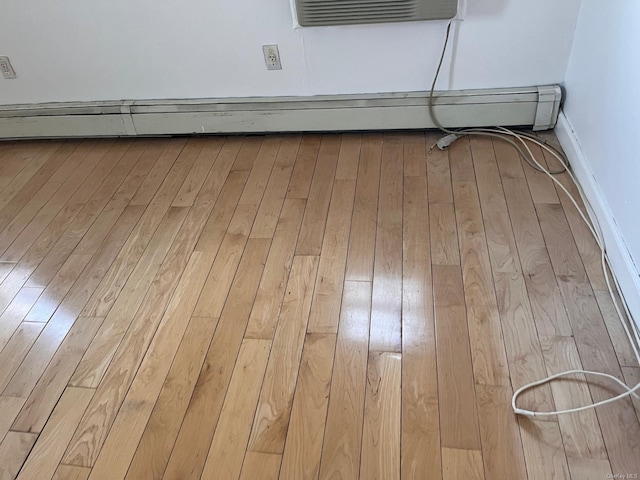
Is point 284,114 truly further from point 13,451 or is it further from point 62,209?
point 13,451

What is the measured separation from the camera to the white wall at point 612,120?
151 centimetres

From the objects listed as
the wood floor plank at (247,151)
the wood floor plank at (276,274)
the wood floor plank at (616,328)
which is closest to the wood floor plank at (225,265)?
the wood floor plank at (276,274)

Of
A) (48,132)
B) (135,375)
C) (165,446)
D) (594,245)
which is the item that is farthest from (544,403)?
(48,132)

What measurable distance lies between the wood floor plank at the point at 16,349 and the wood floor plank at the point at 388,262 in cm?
106

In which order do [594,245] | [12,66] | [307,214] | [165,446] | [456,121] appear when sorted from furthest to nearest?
1. [12,66]
2. [456,121]
3. [307,214]
4. [594,245]
5. [165,446]

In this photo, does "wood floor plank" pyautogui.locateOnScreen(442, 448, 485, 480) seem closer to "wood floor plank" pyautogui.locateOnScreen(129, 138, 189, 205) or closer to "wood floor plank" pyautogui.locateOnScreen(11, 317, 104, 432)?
"wood floor plank" pyautogui.locateOnScreen(11, 317, 104, 432)

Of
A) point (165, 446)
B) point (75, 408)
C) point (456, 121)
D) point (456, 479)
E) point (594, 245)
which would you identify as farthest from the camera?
point (456, 121)

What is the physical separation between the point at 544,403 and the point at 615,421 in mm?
159

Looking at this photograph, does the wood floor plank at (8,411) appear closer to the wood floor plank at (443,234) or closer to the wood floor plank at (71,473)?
the wood floor plank at (71,473)

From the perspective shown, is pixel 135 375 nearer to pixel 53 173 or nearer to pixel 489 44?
pixel 53 173

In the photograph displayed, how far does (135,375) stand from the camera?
1461 mm

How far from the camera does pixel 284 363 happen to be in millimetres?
1449

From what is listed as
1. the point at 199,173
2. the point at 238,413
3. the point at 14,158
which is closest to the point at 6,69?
the point at 14,158

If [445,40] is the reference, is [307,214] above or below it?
below
